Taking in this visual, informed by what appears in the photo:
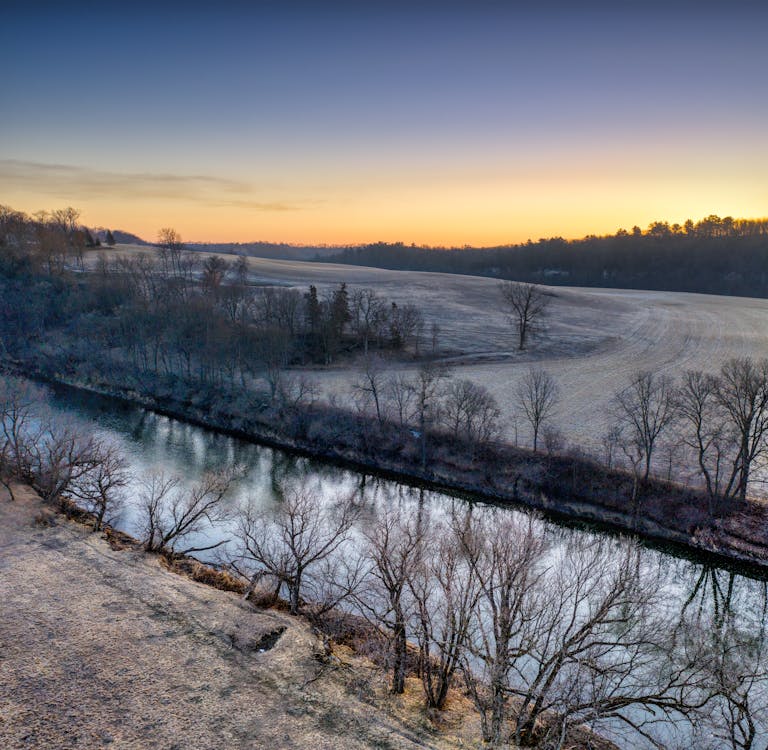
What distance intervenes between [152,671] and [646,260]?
12265 centimetres

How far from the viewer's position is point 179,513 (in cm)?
2791

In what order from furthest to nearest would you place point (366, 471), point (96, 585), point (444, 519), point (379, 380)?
point (379, 380) < point (366, 471) < point (444, 519) < point (96, 585)

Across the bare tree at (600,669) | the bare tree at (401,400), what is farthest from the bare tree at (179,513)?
the bare tree at (401,400)

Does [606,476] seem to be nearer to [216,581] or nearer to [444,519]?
[444,519]

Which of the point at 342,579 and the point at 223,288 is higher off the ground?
the point at 223,288

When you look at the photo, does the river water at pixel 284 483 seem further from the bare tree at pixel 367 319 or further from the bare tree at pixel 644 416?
the bare tree at pixel 367 319

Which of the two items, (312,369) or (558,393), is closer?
(558,393)

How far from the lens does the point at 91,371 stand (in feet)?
182

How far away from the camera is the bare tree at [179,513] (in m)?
23.8

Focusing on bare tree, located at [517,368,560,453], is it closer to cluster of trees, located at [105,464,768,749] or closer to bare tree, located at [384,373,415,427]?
bare tree, located at [384,373,415,427]

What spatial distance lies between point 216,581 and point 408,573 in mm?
11501

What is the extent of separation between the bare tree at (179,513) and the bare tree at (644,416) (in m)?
23.6

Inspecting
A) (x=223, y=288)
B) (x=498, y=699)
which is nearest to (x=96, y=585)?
(x=498, y=699)

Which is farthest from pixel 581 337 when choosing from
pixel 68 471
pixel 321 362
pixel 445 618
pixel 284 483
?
pixel 68 471
